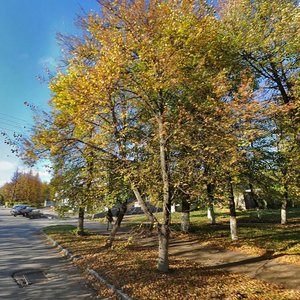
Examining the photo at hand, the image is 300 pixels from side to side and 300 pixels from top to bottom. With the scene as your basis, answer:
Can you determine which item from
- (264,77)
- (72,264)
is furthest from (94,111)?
(264,77)

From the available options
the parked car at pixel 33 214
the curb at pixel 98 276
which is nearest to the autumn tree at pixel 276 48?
the curb at pixel 98 276

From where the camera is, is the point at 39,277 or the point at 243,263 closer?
the point at 39,277

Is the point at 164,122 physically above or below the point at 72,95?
below

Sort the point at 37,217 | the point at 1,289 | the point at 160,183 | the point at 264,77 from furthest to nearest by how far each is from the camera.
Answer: the point at 37,217, the point at 264,77, the point at 160,183, the point at 1,289

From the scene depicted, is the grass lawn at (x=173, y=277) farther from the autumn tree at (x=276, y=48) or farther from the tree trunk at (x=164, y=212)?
the autumn tree at (x=276, y=48)

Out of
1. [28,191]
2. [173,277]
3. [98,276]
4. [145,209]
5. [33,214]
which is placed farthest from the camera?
[28,191]

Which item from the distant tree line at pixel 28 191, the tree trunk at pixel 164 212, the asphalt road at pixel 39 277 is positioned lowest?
the asphalt road at pixel 39 277

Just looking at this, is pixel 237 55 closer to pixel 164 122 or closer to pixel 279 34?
pixel 279 34

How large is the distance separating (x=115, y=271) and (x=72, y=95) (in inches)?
207

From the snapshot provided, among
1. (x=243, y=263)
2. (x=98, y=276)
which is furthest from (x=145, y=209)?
(x=243, y=263)

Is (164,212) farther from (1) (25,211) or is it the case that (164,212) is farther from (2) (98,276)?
(1) (25,211)

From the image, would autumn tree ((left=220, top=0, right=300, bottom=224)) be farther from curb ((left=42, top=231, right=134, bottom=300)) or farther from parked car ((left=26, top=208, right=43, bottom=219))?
parked car ((left=26, top=208, right=43, bottom=219))

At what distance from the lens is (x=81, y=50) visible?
10.0 meters

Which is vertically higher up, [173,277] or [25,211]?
[25,211]
